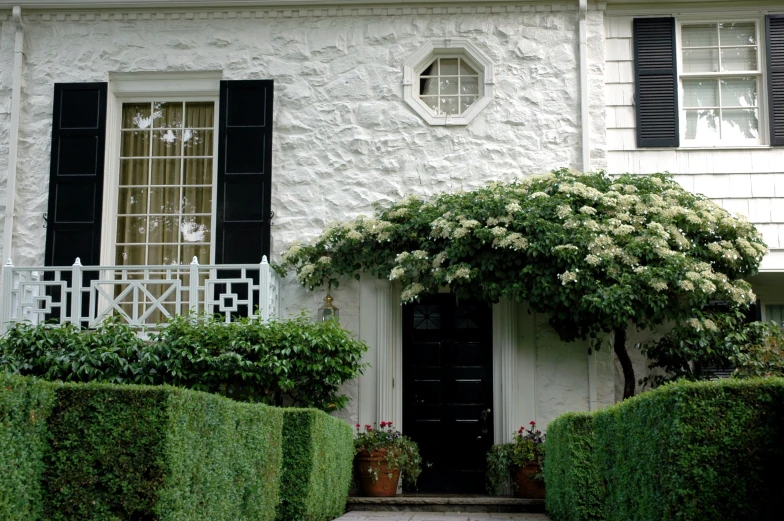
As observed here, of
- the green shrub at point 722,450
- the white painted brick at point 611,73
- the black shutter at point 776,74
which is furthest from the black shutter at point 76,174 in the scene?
the green shrub at point 722,450

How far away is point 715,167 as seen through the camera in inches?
436

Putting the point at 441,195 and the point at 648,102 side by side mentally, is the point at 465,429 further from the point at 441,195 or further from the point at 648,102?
the point at 648,102

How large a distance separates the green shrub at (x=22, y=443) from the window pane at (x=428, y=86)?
26.8 feet

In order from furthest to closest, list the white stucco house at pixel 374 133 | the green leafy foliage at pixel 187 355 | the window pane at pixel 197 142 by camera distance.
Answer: the window pane at pixel 197 142 < the white stucco house at pixel 374 133 < the green leafy foliage at pixel 187 355

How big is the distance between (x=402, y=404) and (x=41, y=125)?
17.6 ft

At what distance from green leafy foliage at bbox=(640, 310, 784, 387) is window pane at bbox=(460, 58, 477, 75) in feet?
12.5

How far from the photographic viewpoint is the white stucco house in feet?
36.2

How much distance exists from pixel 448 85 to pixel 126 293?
4.47 m

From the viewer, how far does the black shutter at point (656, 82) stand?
11164 mm

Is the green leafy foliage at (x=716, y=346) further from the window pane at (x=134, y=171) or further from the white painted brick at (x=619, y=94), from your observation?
the window pane at (x=134, y=171)

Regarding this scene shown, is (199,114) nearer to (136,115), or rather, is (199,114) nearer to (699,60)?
(136,115)

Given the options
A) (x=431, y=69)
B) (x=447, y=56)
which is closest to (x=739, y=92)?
(x=447, y=56)

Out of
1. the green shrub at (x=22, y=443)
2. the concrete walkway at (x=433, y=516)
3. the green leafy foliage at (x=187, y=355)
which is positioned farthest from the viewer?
the green leafy foliage at (x=187, y=355)

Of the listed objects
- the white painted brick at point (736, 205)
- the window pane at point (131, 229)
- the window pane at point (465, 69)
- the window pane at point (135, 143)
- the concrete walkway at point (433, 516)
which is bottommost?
the concrete walkway at point (433, 516)
